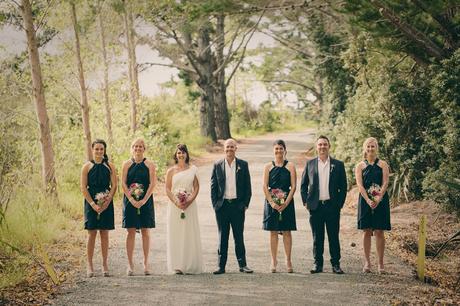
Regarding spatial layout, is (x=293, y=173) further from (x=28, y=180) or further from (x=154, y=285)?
(x=28, y=180)

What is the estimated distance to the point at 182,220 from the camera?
8.76 metres

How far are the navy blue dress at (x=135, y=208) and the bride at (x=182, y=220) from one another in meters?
0.30

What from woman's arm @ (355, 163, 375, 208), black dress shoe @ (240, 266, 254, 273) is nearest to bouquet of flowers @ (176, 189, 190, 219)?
black dress shoe @ (240, 266, 254, 273)

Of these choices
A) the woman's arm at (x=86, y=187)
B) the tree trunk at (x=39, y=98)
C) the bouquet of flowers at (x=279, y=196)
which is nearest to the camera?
the woman's arm at (x=86, y=187)

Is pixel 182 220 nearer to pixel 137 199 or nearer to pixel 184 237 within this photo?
pixel 184 237

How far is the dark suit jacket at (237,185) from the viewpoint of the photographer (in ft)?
28.1

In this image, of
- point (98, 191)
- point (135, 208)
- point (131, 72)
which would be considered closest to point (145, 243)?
point (135, 208)

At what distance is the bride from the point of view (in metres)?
8.61

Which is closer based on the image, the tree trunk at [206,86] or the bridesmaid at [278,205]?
the bridesmaid at [278,205]

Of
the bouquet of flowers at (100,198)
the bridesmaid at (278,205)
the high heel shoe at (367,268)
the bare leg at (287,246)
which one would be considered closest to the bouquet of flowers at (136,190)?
the bouquet of flowers at (100,198)

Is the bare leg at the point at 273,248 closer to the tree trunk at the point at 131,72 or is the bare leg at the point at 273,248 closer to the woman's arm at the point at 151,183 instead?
the woman's arm at the point at 151,183

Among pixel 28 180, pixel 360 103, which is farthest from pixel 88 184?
pixel 360 103

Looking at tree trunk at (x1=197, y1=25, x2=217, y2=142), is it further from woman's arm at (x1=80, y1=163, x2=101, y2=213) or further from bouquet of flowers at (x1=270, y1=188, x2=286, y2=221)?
bouquet of flowers at (x1=270, y1=188, x2=286, y2=221)

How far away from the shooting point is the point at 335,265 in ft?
28.2
